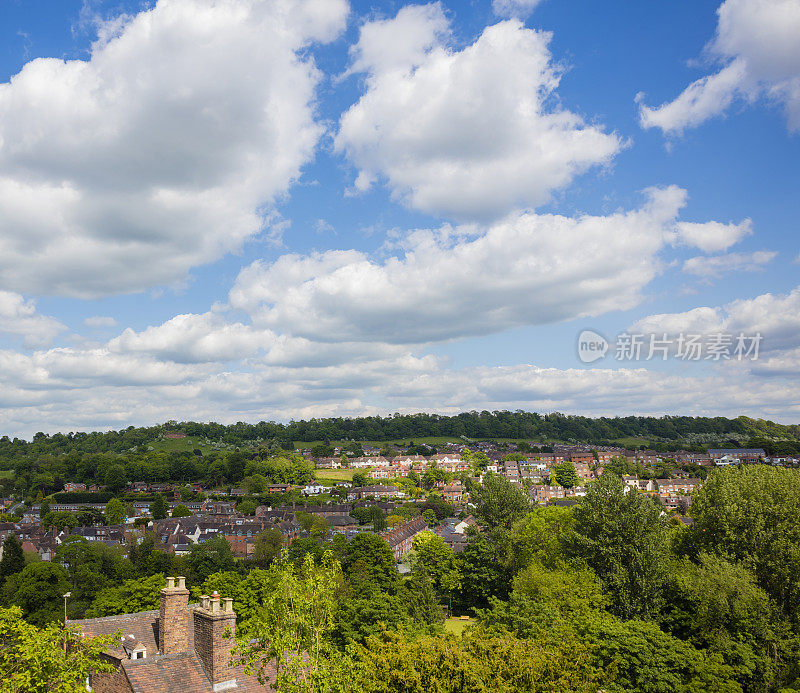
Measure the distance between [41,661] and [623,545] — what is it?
3627cm

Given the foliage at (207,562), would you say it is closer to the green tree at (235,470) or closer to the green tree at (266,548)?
the green tree at (266,548)

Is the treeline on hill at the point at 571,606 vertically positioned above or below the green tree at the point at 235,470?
above

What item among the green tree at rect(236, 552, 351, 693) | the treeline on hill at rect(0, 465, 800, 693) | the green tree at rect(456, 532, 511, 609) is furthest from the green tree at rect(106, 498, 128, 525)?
the green tree at rect(236, 552, 351, 693)

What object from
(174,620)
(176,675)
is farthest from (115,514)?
(176,675)

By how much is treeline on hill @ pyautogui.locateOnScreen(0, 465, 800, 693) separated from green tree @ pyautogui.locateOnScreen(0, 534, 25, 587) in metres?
23.4

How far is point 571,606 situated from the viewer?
1391 inches

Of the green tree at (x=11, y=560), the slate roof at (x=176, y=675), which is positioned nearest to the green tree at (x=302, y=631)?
the slate roof at (x=176, y=675)

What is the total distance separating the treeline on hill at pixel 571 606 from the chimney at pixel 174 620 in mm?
2510

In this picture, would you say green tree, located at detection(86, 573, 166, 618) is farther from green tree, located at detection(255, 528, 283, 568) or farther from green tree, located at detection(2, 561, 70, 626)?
green tree, located at detection(255, 528, 283, 568)

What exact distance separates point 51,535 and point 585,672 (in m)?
128

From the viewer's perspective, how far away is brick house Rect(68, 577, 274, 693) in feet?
59.8

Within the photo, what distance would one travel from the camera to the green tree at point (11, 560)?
82.1 meters


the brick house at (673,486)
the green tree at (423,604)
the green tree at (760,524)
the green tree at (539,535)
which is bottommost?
the brick house at (673,486)

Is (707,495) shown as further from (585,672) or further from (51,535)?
(51,535)
